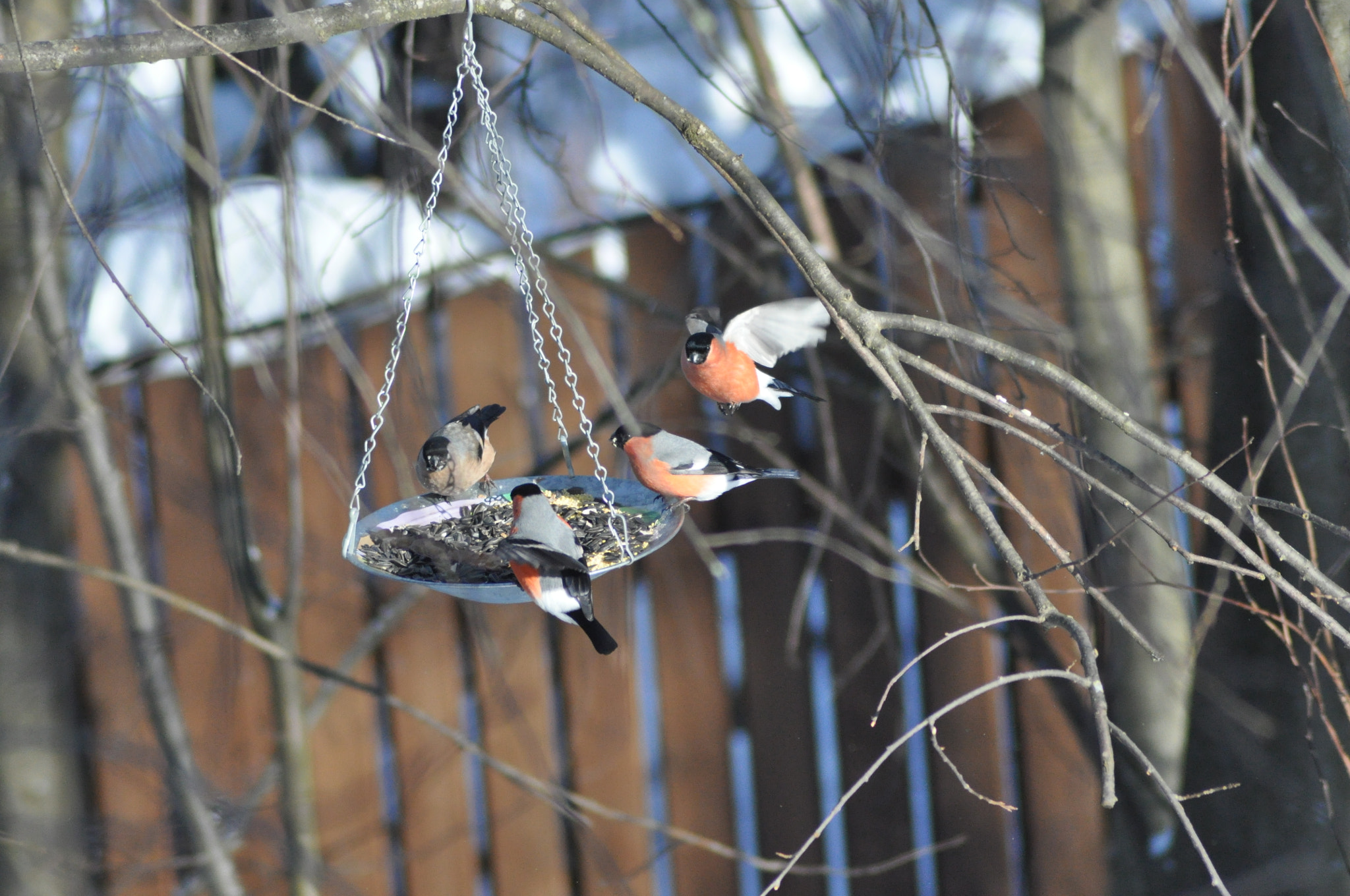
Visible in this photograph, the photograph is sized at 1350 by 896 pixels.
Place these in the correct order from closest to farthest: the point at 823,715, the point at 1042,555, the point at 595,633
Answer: the point at 595,633 → the point at 1042,555 → the point at 823,715

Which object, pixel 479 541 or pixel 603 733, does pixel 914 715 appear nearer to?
pixel 603 733

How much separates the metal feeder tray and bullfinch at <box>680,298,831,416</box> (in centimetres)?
18

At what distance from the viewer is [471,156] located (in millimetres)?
2471

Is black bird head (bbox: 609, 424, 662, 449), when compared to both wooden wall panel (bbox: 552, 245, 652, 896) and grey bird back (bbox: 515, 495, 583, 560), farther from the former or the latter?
wooden wall panel (bbox: 552, 245, 652, 896)

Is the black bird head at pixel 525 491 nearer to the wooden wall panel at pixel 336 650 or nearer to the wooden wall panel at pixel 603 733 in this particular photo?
the wooden wall panel at pixel 603 733

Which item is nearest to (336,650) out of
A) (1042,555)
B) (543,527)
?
(543,527)

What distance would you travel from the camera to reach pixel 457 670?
2.31 meters

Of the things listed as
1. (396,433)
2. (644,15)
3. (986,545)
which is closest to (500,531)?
(396,433)

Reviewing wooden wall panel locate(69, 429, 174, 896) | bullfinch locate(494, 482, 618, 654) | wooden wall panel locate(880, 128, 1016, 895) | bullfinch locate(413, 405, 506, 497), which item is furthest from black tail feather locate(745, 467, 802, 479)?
wooden wall panel locate(69, 429, 174, 896)

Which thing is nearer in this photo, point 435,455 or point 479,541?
point 435,455

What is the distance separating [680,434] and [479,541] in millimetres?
861

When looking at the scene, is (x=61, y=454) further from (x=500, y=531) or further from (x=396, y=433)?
(x=500, y=531)

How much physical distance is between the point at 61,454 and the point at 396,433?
690 mm

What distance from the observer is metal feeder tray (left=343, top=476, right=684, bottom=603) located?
123 cm
